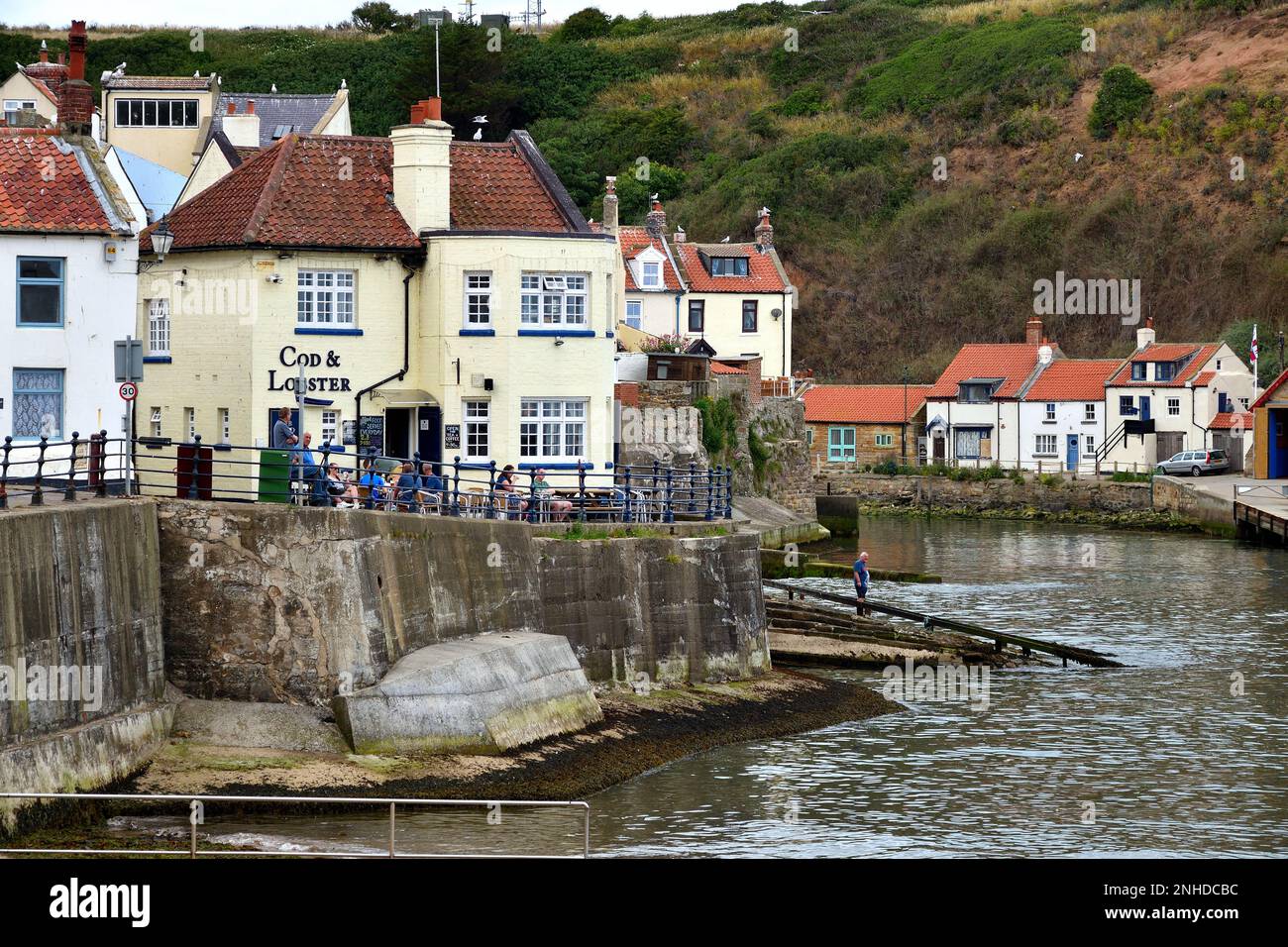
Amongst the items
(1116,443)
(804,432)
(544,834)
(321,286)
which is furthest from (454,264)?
(1116,443)

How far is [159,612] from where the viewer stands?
1095 inches

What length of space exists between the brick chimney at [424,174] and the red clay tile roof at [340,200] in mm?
301

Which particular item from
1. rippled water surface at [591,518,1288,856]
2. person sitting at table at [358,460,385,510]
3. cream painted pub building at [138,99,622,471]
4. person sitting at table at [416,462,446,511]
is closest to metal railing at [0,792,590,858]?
rippled water surface at [591,518,1288,856]

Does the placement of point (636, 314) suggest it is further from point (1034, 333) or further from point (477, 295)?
point (477, 295)

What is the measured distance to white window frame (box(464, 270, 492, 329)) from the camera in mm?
42406

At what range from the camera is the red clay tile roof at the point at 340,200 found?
41719mm

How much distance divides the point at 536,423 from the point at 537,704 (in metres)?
13.3

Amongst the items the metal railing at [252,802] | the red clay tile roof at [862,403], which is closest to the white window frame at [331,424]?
the metal railing at [252,802]

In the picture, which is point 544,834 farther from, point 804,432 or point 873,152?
point 873,152

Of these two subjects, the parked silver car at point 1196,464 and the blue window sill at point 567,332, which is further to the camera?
the parked silver car at point 1196,464

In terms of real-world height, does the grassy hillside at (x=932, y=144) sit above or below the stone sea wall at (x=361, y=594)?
above

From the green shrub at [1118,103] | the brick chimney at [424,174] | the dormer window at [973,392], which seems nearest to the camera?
the brick chimney at [424,174]

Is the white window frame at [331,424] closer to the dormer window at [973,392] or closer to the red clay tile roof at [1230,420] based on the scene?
the red clay tile roof at [1230,420]
